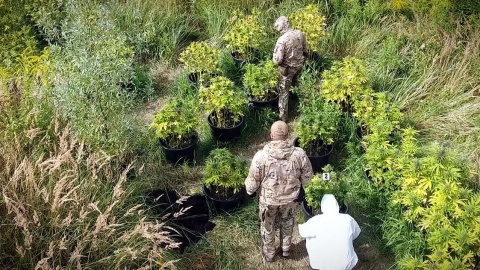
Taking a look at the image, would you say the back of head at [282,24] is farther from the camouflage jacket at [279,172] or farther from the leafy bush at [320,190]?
the camouflage jacket at [279,172]

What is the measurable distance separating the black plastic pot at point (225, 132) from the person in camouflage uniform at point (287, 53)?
2.49ft

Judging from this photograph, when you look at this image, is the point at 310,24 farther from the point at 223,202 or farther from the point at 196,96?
the point at 223,202

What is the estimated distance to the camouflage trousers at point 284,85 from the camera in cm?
795

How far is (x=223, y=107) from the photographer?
780 cm

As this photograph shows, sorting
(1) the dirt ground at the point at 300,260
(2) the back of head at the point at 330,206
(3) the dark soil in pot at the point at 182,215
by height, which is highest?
(2) the back of head at the point at 330,206

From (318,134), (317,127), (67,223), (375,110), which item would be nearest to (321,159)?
(318,134)

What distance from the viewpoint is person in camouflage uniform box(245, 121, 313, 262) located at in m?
5.60

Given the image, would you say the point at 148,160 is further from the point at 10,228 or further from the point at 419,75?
the point at 419,75

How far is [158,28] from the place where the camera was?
9781 mm

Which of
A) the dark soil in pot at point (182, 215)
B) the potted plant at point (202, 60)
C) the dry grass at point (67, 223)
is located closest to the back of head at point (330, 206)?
the dry grass at point (67, 223)

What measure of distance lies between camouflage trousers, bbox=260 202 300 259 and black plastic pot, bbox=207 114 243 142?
1.90 metres

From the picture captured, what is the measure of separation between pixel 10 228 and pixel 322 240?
2.92 m

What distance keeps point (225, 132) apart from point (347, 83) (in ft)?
5.76

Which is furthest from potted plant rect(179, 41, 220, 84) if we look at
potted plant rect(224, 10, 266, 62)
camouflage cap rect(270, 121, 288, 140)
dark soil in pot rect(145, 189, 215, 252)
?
camouflage cap rect(270, 121, 288, 140)
